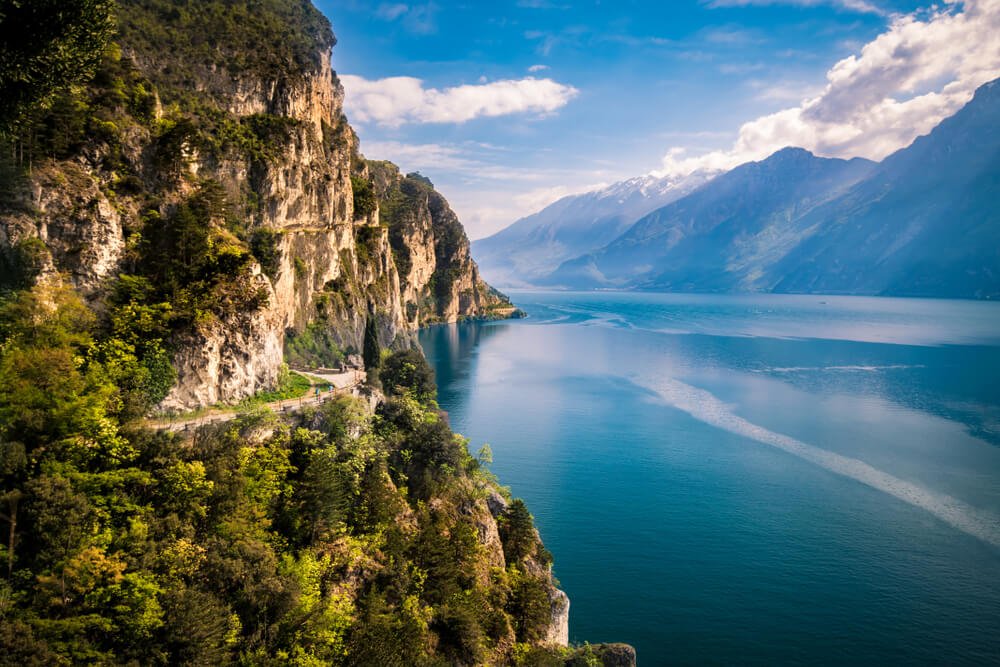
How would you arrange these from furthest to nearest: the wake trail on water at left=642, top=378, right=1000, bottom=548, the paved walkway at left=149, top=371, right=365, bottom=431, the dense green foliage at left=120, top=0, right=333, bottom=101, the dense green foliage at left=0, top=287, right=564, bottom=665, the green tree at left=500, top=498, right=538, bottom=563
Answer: the dense green foliage at left=120, top=0, right=333, bottom=101
the wake trail on water at left=642, top=378, right=1000, bottom=548
the green tree at left=500, top=498, right=538, bottom=563
the paved walkway at left=149, top=371, right=365, bottom=431
the dense green foliage at left=0, top=287, right=564, bottom=665

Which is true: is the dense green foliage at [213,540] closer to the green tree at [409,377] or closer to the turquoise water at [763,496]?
the turquoise water at [763,496]

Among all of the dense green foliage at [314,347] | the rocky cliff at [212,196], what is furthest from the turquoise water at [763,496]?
the rocky cliff at [212,196]

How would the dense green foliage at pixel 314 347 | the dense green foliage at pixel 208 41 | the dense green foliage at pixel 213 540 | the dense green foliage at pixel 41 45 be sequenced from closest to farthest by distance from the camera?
the dense green foliage at pixel 213 540 → the dense green foliage at pixel 41 45 → the dense green foliage at pixel 208 41 → the dense green foliage at pixel 314 347

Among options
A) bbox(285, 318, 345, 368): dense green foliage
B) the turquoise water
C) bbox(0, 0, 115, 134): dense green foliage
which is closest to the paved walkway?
bbox(285, 318, 345, 368): dense green foliage

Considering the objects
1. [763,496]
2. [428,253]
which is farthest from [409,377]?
[428,253]

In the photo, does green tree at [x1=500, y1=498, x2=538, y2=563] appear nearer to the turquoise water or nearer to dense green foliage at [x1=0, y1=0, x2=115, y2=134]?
the turquoise water

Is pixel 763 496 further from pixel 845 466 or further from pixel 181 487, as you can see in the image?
pixel 181 487

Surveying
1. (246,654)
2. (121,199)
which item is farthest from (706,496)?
(121,199)
